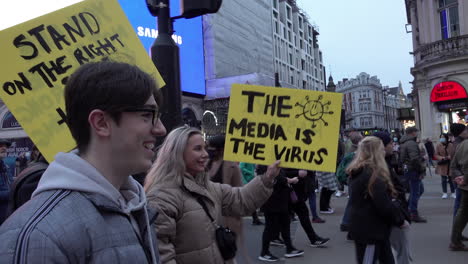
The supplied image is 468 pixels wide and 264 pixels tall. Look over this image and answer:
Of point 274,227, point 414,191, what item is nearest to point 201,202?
point 274,227

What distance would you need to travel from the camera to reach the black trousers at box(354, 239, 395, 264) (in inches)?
175

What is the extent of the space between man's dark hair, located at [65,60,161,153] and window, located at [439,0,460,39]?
23.7 m

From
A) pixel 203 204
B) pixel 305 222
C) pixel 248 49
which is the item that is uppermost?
pixel 248 49

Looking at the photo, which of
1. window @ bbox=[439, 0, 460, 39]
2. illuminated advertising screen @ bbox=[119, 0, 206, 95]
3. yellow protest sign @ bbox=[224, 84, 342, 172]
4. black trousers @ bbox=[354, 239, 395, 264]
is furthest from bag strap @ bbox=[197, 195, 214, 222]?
illuminated advertising screen @ bbox=[119, 0, 206, 95]

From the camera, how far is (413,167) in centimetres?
877

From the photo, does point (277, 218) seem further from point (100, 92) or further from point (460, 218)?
point (100, 92)

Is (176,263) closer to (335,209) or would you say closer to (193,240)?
(193,240)

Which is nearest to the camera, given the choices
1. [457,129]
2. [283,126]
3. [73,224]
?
[73,224]

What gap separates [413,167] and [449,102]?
14.5 meters

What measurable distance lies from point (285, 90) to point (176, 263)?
1512 mm

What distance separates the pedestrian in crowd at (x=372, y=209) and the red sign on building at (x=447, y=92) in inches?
725

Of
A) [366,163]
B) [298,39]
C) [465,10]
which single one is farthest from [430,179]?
[298,39]

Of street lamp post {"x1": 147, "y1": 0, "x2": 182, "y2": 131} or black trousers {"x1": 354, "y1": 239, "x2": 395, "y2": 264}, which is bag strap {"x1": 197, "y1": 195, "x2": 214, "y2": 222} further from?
black trousers {"x1": 354, "y1": 239, "x2": 395, "y2": 264}

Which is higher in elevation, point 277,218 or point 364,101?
Result: point 364,101
